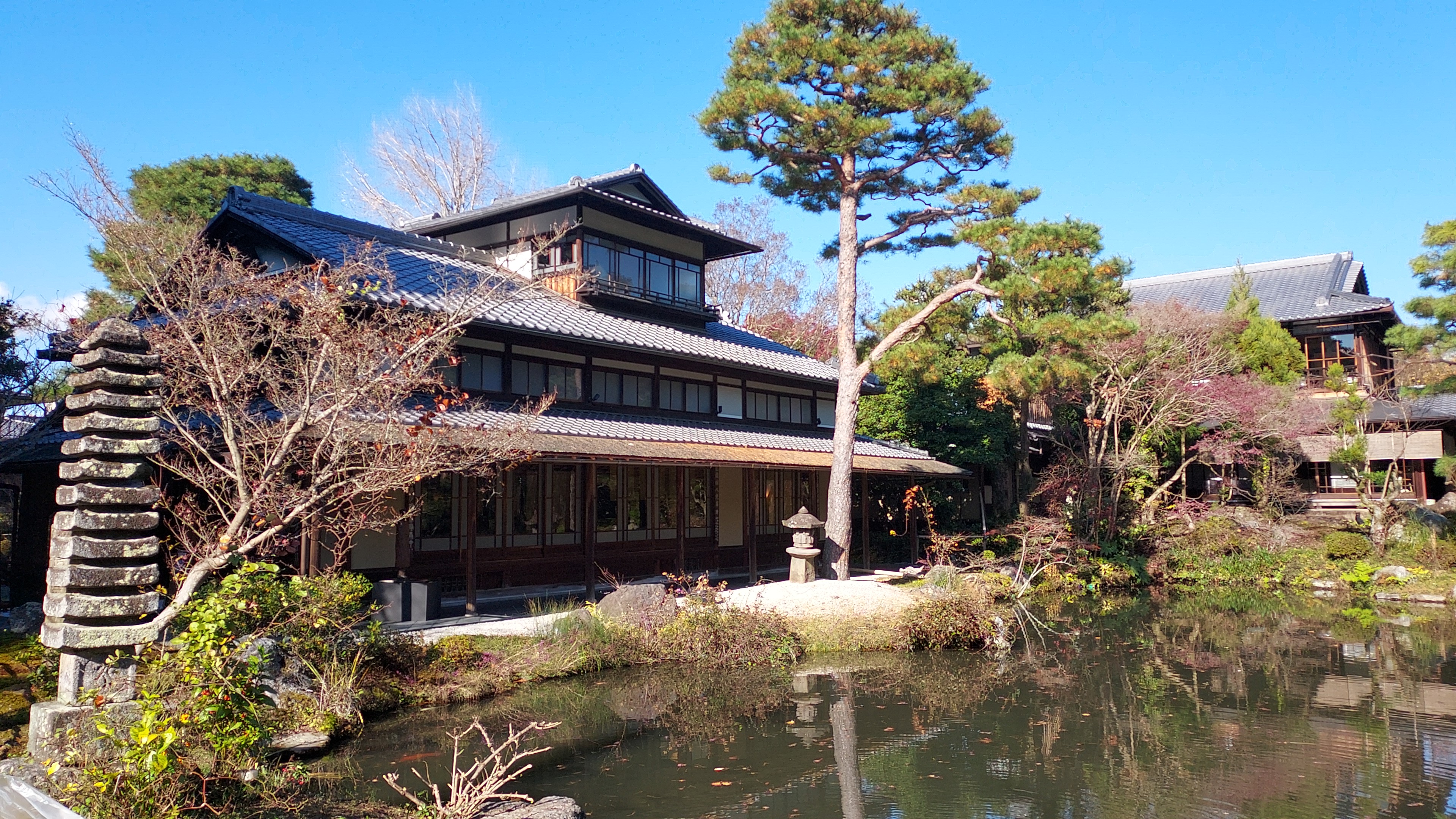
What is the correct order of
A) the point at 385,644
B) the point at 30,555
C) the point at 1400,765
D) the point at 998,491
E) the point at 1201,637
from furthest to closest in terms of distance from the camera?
the point at 998,491 → the point at 1201,637 → the point at 30,555 → the point at 385,644 → the point at 1400,765

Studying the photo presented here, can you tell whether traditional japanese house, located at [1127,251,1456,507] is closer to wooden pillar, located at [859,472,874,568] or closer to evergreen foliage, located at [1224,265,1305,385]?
evergreen foliage, located at [1224,265,1305,385]

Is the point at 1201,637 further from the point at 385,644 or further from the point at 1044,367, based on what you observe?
the point at 385,644

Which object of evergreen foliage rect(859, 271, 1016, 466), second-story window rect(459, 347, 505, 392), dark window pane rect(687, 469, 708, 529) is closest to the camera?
second-story window rect(459, 347, 505, 392)

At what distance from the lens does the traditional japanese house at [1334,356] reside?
24.5 metres

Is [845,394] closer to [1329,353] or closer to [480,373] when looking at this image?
[480,373]

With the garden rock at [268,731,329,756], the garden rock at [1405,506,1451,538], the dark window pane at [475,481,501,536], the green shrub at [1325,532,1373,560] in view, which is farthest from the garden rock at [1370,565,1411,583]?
the garden rock at [268,731,329,756]

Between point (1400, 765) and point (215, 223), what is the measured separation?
17.1 m

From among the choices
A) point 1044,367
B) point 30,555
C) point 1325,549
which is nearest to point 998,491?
point 1325,549

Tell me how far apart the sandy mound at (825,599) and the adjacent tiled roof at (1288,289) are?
51.2 feet

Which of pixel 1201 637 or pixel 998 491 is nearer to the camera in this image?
pixel 1201 637

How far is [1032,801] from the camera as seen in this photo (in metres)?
7.26

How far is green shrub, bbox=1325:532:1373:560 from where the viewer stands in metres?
21.0

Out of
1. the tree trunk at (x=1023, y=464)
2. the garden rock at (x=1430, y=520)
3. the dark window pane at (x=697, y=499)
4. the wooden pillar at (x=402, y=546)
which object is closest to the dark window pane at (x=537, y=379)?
the wooden pillar at (x=402, y=546)

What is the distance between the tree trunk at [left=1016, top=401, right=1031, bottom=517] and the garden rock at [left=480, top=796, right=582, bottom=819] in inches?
770
